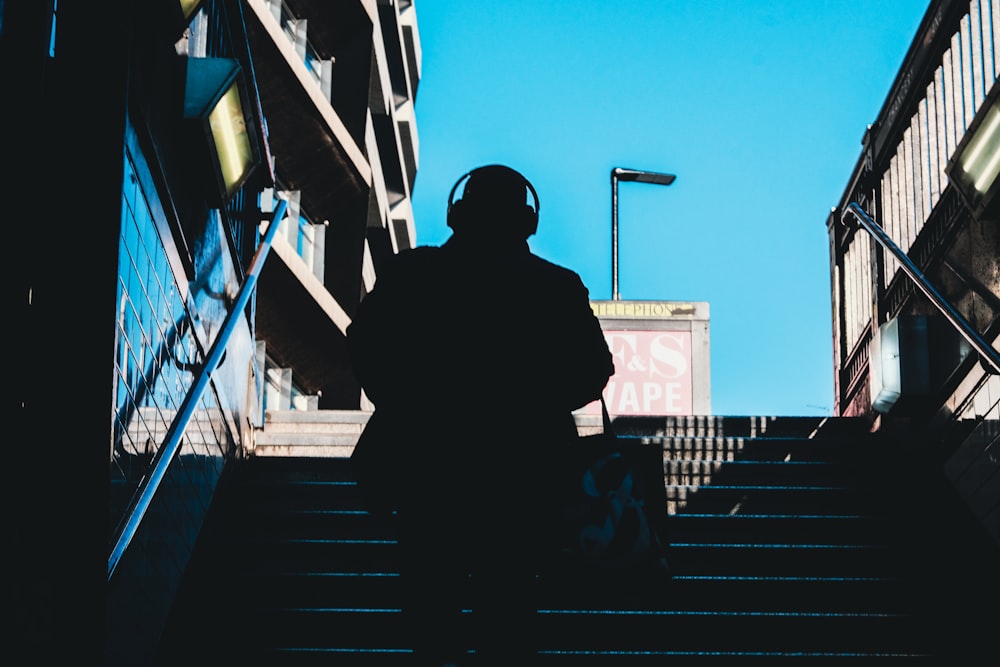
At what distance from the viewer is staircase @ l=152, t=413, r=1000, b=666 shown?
202 inches

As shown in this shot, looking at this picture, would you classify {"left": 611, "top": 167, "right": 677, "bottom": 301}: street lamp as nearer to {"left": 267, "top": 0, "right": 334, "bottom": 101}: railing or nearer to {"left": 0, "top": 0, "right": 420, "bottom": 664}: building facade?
{"left": 267, "top": 0, "right": 334, "bottom": 101}: railing

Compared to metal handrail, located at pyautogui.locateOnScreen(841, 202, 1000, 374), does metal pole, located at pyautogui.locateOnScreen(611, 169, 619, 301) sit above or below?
above

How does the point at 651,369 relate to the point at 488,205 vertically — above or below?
above

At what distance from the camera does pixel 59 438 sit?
10.1 ft

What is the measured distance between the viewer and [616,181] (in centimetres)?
1862

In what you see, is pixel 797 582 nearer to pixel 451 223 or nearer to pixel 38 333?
pixel 451 223

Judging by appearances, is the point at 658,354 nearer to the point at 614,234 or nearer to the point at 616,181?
the point at 614,234

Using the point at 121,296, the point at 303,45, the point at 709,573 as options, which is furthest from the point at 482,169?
the point at 303,45

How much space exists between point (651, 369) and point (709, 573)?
441 inches

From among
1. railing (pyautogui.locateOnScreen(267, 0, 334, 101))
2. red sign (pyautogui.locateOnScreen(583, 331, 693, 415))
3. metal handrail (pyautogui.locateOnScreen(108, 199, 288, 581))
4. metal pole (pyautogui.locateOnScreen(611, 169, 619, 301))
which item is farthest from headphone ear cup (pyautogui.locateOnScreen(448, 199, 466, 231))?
metal pole (pyautogui.locateOnScreen(611, 169, 619, 301))

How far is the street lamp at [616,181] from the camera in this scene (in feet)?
59.9

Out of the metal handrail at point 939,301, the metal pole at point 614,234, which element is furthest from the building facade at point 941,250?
the metal pole at point 614,234

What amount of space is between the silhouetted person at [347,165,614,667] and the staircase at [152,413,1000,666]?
1116mm

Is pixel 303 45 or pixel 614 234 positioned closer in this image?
pixel 614 234
